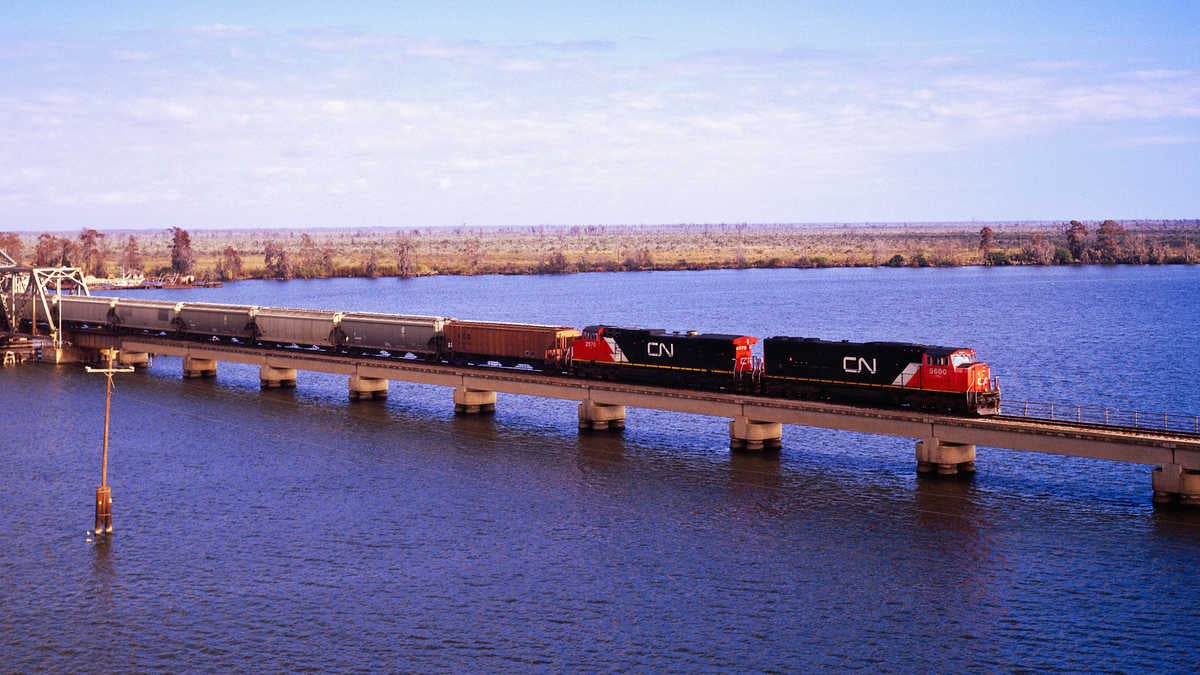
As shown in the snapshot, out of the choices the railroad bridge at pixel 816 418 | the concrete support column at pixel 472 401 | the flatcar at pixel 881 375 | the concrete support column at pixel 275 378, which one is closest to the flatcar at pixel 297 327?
the railroad bridge at pixel 816 418

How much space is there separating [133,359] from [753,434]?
6337 centimetres

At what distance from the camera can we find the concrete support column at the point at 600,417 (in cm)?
7062

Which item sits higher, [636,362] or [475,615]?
[636,362]

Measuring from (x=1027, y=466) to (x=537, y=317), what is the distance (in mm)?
91287

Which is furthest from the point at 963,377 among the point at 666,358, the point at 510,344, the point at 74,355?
the point at 74,355

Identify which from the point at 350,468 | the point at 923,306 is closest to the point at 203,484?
the point at 350,468

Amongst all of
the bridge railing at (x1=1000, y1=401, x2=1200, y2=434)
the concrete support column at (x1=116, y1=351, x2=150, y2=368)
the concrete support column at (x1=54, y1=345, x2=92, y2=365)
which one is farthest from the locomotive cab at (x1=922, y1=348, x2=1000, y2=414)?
the concrete support column at (x1=54, y1=345, x2=92, y2=365)

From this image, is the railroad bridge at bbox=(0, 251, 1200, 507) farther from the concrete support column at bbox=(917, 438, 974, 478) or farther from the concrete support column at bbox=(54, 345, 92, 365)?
the concrete support column at bbox=(54, 345, 92, 365)

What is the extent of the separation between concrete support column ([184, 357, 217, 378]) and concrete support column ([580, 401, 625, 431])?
135ft

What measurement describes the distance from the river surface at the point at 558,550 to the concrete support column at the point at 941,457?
3.07 feet

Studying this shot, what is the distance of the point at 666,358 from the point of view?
6819cm

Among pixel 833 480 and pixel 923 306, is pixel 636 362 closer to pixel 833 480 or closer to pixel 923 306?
pixel 833 480

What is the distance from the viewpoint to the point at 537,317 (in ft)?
486

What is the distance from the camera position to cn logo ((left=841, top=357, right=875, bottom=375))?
60.2m
